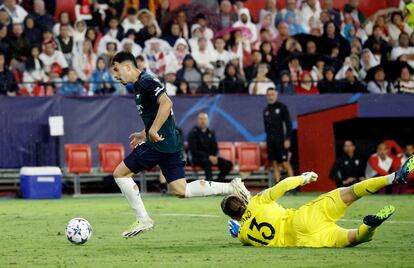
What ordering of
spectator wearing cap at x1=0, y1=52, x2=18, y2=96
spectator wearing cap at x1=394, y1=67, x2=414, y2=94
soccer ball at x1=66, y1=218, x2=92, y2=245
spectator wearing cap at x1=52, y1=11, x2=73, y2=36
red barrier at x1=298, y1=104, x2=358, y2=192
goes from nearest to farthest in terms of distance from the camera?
soccer ball at x1=66, y1=218, x2=92, y2=245 → spectator wearing cap at x1=0, y1=52, x2=18, y2=96 → red barrier at x1=298, y1=104, x2=358, y2=192 → spectator wearing cap at x1=52, y1=11, x2=73, y2=36 → spectator wearing cap at x1=394, y1=67, x2=414, y2=94

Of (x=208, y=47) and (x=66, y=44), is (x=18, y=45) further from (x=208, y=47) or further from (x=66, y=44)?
(x=208, y=47)

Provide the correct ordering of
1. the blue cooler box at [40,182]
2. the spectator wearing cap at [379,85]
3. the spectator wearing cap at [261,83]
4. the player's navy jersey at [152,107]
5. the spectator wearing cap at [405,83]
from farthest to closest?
1. the spectator wearing cap at [379,85]
2. the spectator wearing cap at [405,83]
3. the spectator wearing cap at [261,83]
4. the blue cooler box at [40,182]
5. the player's navy jersey at [152,107]

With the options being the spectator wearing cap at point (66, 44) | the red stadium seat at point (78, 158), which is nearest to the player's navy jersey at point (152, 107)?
the red stadium seat at point (78, 158)

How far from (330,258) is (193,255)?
147 cm

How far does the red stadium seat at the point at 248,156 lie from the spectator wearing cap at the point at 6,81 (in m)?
5.12

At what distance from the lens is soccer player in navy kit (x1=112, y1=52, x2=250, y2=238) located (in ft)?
42.7

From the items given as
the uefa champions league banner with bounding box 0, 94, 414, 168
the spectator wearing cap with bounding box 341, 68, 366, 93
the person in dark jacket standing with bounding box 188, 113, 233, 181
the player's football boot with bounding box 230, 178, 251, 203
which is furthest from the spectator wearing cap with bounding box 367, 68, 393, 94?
the player's football boot with bounding box 230, 178, 251, 203

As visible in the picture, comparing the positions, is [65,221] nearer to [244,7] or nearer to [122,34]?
[122,34]

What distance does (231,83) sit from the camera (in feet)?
83.8

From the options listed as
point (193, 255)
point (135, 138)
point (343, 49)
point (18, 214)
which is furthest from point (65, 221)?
point (343, 49)

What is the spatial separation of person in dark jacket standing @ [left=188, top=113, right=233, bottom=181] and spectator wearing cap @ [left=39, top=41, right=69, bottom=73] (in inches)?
127

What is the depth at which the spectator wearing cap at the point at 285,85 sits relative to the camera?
2575cm

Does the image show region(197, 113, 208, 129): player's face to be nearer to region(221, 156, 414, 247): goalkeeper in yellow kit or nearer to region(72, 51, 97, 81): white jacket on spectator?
region(72, 51, 97, 81): white jacket on spectator

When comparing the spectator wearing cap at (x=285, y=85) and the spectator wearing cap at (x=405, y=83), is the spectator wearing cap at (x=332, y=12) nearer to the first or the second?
the spectator wearing cap at (x=405, y=83)
